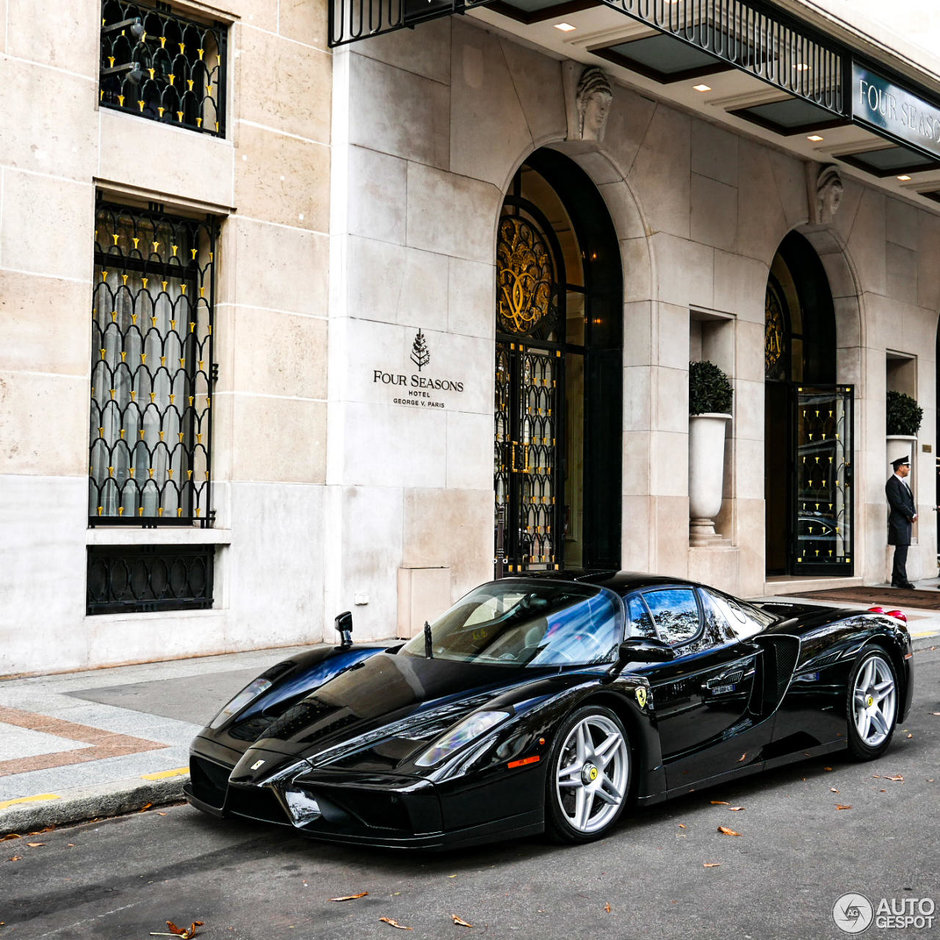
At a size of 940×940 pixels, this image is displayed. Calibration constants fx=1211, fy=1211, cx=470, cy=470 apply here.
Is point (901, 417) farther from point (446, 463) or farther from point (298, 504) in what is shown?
point (298, 504)

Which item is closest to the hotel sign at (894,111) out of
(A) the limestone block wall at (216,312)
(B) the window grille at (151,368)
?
(A) the limestone block wall at (216,312)

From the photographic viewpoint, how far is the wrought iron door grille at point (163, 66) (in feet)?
35.9

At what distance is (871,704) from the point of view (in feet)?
24.3

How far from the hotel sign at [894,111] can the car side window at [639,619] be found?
11.2m

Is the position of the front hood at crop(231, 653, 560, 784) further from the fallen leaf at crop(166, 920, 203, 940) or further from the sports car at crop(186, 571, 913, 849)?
the fallen leaf at crop(166, 920, 203, 940)

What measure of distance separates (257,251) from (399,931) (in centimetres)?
852

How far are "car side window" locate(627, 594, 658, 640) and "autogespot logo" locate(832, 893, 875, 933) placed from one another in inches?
70.5

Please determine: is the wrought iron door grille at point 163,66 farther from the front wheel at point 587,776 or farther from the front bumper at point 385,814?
the front wheel at point 587,776

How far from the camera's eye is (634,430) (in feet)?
53.4

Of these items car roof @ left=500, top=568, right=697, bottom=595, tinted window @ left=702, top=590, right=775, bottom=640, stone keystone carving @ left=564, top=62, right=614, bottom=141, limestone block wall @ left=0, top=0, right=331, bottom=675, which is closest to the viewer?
car roof @ left=500, top=568, right=697, bottom=595

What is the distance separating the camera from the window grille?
36.2 ft

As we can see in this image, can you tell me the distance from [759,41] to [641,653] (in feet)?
34.1

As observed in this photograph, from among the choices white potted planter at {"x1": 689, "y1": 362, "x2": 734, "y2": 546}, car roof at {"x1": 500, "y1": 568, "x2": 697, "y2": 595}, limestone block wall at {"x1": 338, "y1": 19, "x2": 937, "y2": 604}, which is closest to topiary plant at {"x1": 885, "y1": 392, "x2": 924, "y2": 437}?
limestone block wall at {"x1": 338, "y1": 19, "x2": 937, "y2": 604}

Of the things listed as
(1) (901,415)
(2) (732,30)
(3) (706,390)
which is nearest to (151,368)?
(2) (732,30)
